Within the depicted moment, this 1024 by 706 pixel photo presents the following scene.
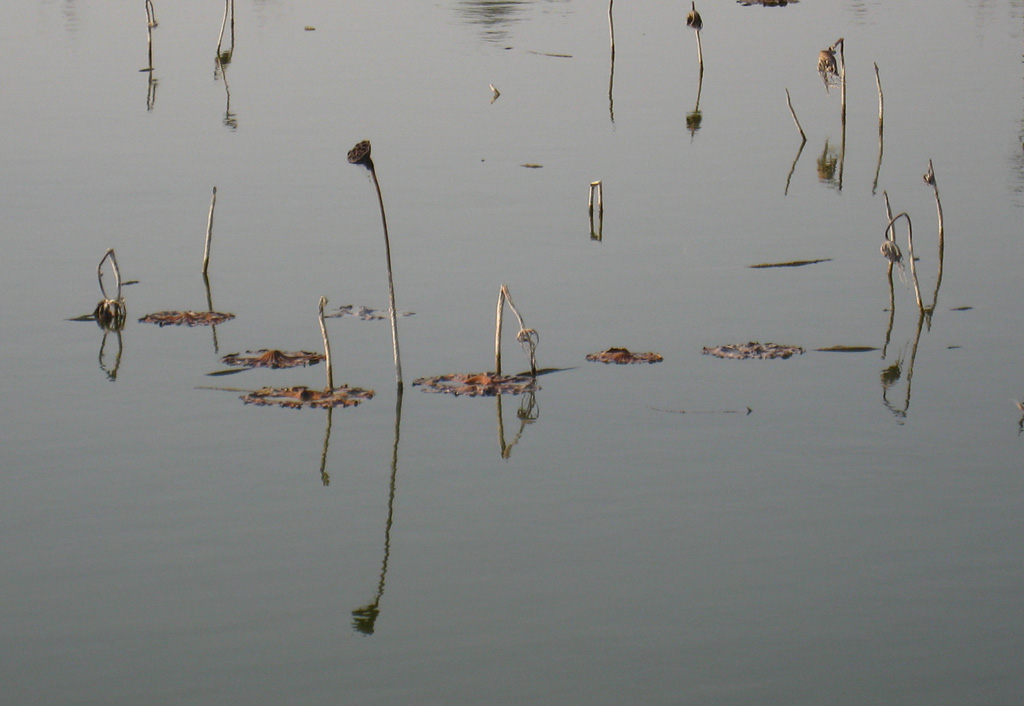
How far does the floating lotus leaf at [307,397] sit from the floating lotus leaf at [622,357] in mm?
1857

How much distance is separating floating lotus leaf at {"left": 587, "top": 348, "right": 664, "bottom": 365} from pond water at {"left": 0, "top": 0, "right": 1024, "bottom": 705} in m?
0.14

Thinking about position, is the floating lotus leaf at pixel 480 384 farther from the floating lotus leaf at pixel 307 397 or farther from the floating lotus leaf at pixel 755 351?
the floating lotus leaf at pixel 755 351

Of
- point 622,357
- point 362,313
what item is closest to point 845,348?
point 622,357

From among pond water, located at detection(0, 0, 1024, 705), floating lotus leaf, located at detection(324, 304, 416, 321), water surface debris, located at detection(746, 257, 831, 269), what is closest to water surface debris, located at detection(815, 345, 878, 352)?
pond water, located at detection(0, 0, 1024, 705)

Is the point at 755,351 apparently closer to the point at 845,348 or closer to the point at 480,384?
the point at 845,348

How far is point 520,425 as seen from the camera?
941 centimetres

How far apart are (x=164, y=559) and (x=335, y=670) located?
1.53 metres

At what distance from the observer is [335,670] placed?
6.42 meters

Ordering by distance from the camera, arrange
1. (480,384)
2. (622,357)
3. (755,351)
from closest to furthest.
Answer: (480,384) < (622,357) < (755,351)

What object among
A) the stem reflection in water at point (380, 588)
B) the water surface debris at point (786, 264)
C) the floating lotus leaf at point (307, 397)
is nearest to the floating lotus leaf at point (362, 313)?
the floating lotus leaf at point (307, 397)

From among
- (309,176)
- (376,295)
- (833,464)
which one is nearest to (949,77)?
(309,176)

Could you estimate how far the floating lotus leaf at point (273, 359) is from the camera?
1041cm

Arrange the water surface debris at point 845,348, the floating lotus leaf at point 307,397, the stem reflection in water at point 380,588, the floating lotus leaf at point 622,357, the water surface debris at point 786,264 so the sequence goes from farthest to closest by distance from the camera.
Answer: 1. the water surface debris at point 786,264
2. the water surface debris at point 845,348
3. the floating lotus leaf at point 622,357
4. the floating lotus leaf at point 307,397
5. the stem reflection in water at point 380,588

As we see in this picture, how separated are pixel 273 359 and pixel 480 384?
1651 millimetres
